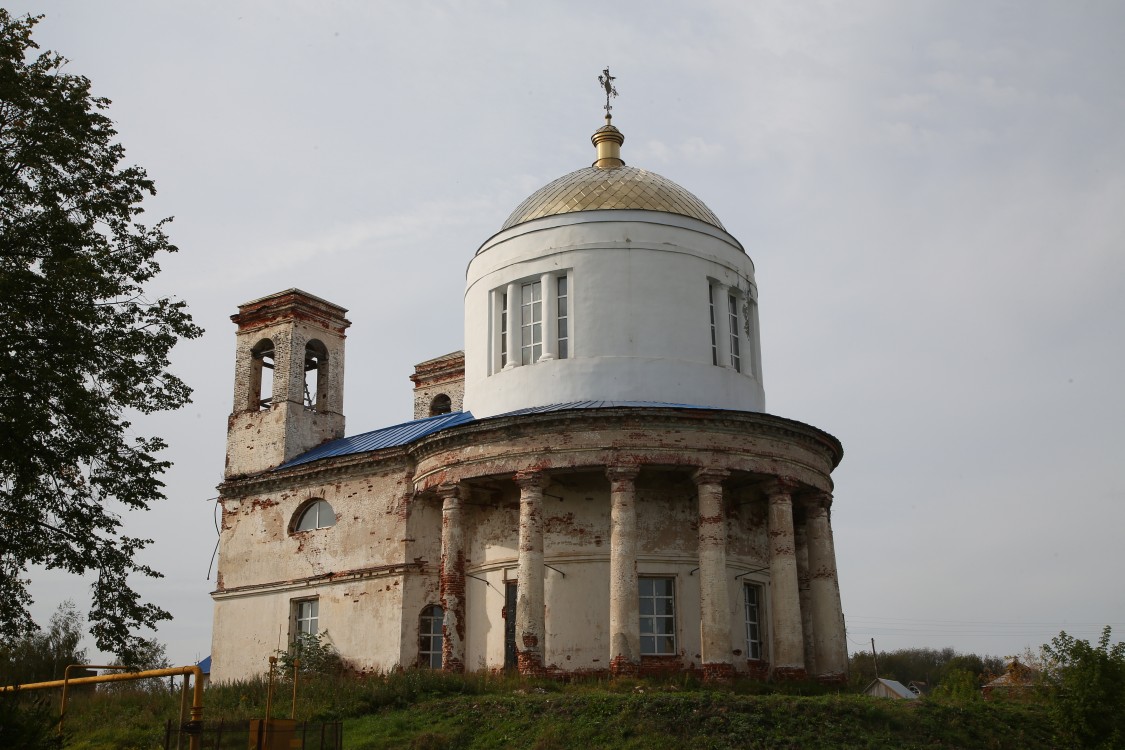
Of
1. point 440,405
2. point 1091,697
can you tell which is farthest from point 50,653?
point 1091,697

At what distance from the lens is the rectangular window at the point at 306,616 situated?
26.3 m

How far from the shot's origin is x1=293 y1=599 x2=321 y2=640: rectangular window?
26.3 m

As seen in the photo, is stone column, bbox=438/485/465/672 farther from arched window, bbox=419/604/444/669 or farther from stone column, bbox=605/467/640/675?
stone column, bbox=605/467/640/675

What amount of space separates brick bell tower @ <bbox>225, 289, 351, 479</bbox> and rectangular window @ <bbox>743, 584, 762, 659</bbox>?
11.7 m

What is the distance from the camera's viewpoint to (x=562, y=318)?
81.5 ft

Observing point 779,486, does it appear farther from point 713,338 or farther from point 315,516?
point 315,516

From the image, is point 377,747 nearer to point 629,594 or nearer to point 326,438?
point 629,594

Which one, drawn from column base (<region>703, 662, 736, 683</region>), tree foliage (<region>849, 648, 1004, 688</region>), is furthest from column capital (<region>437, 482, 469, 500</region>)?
tree foliage (<region>849, 648, 1004, 688</region>)

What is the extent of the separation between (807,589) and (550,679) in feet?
21.9

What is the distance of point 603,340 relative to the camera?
24.2 metres

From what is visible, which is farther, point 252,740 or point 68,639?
point 68,639

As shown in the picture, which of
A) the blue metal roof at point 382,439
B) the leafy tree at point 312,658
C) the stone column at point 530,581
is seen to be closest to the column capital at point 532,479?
the stone column at point 530,581

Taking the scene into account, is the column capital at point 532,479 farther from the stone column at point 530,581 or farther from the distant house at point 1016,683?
the distant house at point 1016,683

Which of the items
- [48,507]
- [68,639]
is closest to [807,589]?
[48,507]
